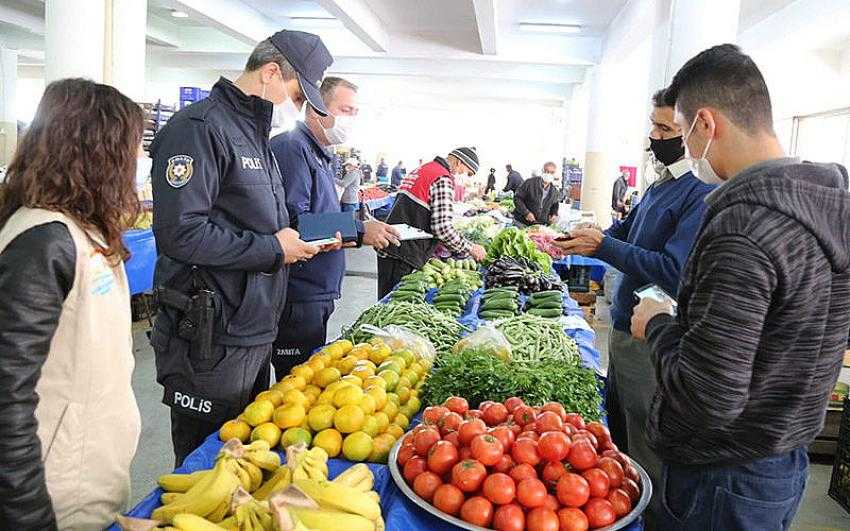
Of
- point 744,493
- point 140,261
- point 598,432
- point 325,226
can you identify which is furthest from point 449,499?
point 140,261

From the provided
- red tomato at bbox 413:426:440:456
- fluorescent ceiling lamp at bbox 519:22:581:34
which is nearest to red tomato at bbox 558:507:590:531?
red tomato at bbox 413:426:440:456

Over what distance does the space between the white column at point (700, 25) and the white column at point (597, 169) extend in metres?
9.39

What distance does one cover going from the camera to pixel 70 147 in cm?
154

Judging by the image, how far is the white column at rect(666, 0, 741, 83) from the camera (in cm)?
624

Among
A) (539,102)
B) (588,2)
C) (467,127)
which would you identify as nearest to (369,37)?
(588,2)

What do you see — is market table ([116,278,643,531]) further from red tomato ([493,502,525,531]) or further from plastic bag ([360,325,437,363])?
plastic bag ([360,325,437,363])

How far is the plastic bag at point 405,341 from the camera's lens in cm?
302

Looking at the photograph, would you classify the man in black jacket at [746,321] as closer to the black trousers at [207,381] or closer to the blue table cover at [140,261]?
the black trousers at [207,381]

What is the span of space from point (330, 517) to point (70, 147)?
100 centimetres

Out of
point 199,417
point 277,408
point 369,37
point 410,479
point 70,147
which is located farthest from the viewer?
point 369,37

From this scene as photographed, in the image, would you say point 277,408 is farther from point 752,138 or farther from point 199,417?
point 752,138

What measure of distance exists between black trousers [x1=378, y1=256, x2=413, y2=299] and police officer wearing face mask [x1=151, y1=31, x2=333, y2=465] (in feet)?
9.00

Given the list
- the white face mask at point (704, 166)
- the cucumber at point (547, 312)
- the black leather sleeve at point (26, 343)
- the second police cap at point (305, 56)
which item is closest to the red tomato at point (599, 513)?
the white face mask at point (704, 166)

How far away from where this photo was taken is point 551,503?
1.69 meters
